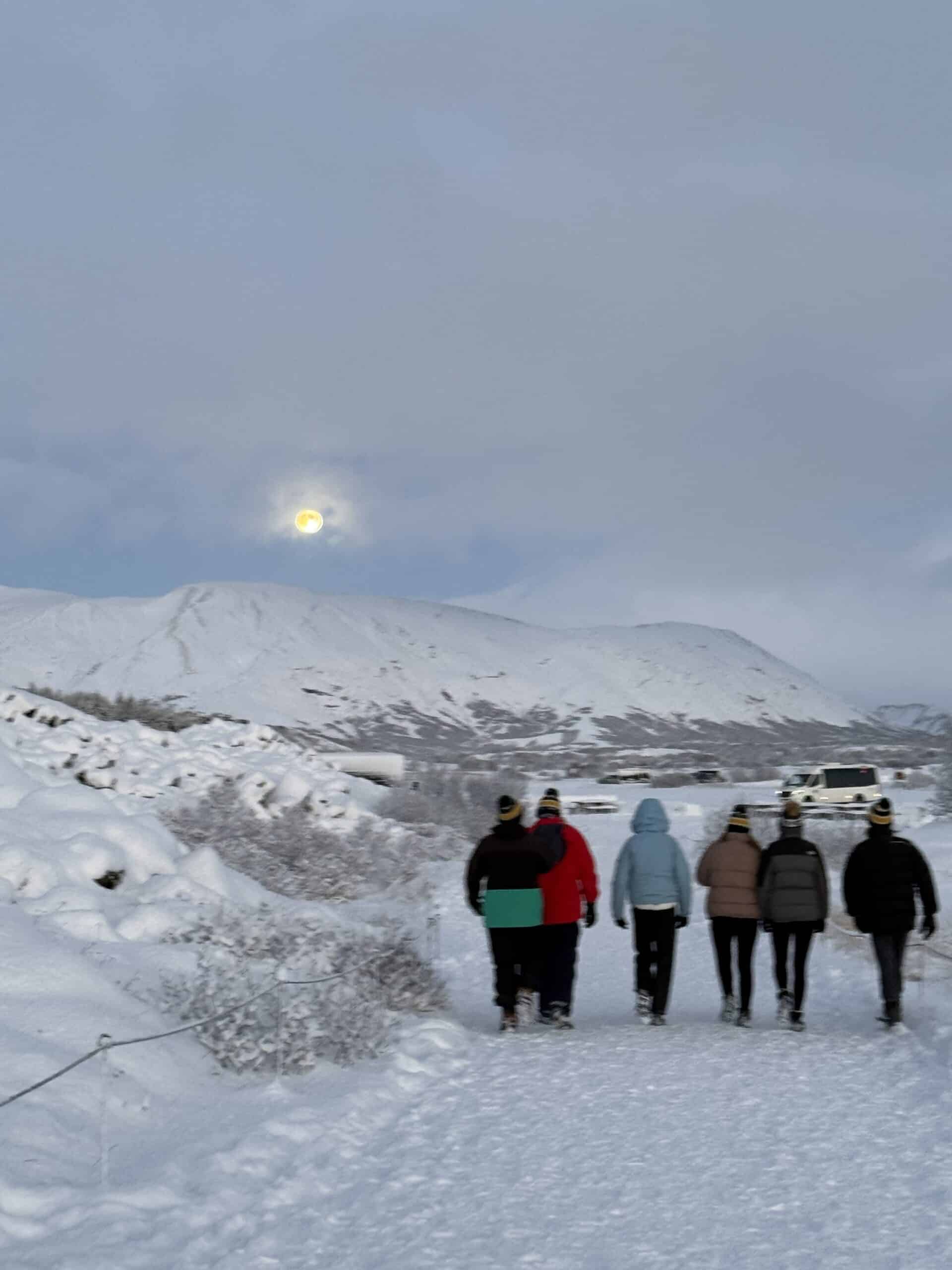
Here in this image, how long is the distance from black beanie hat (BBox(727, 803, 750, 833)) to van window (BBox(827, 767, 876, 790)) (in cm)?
3065

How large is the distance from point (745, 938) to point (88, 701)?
78.4 ft

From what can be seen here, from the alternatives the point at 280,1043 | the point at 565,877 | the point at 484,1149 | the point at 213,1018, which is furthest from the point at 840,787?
the point at 484,1149

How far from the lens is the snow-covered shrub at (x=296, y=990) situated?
331 inches

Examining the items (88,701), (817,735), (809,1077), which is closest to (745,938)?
(809,1077)

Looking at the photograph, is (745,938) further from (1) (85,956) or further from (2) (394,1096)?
(1) (85,956)

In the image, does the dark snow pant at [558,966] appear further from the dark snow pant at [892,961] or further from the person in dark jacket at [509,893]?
the dark snow pant at [892,961]

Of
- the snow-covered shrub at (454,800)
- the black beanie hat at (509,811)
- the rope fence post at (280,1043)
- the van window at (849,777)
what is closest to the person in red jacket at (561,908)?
the black beanie hat at (509,811)

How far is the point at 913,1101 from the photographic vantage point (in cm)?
738

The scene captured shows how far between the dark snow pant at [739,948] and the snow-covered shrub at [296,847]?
9344mm

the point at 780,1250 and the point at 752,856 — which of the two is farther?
the point at 752,856

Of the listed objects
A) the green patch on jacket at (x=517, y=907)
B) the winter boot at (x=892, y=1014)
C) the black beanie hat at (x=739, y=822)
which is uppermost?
the black beanie hat at (x=739, y=822)

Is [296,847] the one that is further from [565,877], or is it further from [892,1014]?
[892,1014]

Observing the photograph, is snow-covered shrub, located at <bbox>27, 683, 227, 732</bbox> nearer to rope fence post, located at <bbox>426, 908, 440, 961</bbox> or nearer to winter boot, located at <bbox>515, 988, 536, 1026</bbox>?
rope fence post, located at <bbox>426, 908, 440, 961</bbox>

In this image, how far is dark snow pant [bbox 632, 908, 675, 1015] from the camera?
33.1 feet
